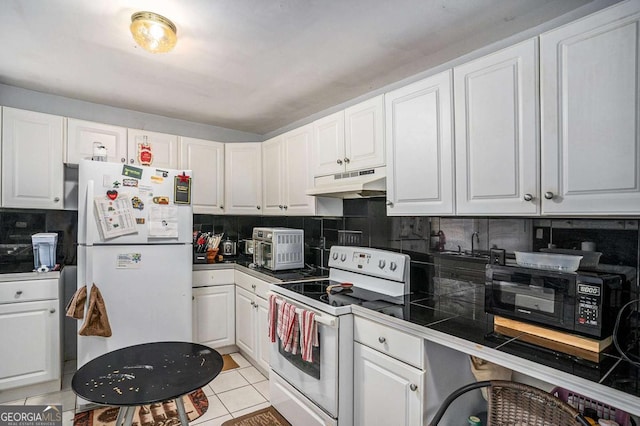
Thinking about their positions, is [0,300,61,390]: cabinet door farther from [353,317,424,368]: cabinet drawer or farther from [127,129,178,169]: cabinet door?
[353,317,424,368]: cabinet drawer

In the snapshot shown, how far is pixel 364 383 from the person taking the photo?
178cm

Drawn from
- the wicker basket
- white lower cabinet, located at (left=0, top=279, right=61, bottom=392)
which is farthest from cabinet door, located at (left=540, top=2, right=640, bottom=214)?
white lower cabinet, located at (left=0, top=279, right=61, bottom=392)

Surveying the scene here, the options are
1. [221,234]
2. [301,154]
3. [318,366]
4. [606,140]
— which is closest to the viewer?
[606,140]

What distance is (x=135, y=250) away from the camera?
100 inches

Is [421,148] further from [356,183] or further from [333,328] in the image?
[333,328]

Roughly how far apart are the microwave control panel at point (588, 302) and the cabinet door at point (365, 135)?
120 cm

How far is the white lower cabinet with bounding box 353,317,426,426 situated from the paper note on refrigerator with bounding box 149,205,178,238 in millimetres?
1695

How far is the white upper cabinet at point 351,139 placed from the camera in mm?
2156

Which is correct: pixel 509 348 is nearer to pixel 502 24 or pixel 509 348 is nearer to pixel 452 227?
pixel 452 227

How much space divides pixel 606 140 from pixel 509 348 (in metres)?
0.85

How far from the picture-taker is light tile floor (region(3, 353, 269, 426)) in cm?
230

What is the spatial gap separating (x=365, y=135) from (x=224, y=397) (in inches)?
86.0

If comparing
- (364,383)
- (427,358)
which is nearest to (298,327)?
(364,383)

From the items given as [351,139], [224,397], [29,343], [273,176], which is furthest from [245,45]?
[29,343]
